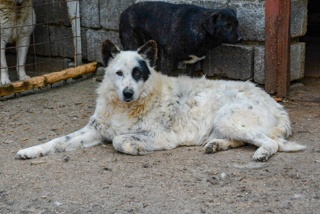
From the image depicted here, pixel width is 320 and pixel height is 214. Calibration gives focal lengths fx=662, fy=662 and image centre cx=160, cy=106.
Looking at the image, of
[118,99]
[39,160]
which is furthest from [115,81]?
[39,160]

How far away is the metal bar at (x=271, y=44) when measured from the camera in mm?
7246

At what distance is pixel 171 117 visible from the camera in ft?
19.5

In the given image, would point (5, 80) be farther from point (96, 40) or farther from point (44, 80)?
point (96, 40)

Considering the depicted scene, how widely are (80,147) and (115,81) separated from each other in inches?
26.8

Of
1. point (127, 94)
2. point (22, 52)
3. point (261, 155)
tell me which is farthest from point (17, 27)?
point (261, 155)

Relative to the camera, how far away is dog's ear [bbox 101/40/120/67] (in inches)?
235

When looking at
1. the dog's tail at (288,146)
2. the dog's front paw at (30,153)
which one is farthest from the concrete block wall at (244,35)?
the dog's front paw at (30,153)

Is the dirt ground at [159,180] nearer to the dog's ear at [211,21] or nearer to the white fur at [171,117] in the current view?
the white fur at [171,117]

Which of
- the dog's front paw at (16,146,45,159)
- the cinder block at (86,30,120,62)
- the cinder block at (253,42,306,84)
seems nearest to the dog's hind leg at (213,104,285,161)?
the dog's front paw at (16,146,45,159)

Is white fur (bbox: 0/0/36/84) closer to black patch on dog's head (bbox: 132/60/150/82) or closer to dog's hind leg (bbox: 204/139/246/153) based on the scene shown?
black patch on dog's head (bbox: 132/60/150/82)

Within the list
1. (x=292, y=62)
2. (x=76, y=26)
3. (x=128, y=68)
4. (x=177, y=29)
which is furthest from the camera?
(x=76, y=26)

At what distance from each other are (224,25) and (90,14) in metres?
2.43

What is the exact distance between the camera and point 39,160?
5652mm

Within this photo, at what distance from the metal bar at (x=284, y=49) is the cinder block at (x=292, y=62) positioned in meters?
0.21
